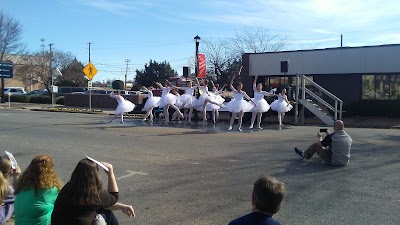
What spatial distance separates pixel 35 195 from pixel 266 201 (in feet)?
8.33

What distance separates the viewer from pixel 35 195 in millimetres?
4387

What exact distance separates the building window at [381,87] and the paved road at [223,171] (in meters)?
13.4

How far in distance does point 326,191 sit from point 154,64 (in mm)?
70768

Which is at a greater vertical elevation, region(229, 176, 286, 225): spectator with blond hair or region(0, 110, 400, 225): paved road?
region(229, 176, 286, 225): spectator with blond hair

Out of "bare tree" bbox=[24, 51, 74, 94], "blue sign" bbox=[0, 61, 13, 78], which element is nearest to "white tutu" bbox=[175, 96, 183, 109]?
"blue sign" bbox=[0, 61, 13, 78]

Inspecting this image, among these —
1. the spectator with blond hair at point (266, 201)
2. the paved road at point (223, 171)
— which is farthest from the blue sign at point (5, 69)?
the spectator with blond hair at point (266, 201)

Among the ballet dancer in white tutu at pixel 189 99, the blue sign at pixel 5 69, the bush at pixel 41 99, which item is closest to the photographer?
the ballet dancer in white tutu at pixel 189 99

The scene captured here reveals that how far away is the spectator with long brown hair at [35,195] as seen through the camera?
438 cm

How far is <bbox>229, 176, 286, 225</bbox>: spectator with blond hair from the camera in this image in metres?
3.36

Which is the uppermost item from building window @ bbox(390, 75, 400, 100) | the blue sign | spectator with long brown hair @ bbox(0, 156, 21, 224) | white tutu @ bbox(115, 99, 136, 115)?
the blue sign

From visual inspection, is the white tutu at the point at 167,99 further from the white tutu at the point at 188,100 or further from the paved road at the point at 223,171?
the paved road at the point at 223,171

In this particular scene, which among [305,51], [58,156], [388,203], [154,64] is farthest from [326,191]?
[154,64]

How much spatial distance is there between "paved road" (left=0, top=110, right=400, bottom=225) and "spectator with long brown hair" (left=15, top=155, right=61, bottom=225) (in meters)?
1.75

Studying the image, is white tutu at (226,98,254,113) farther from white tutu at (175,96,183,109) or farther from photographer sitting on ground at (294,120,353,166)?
photographer sitting on ground at (294,120,353,166)
